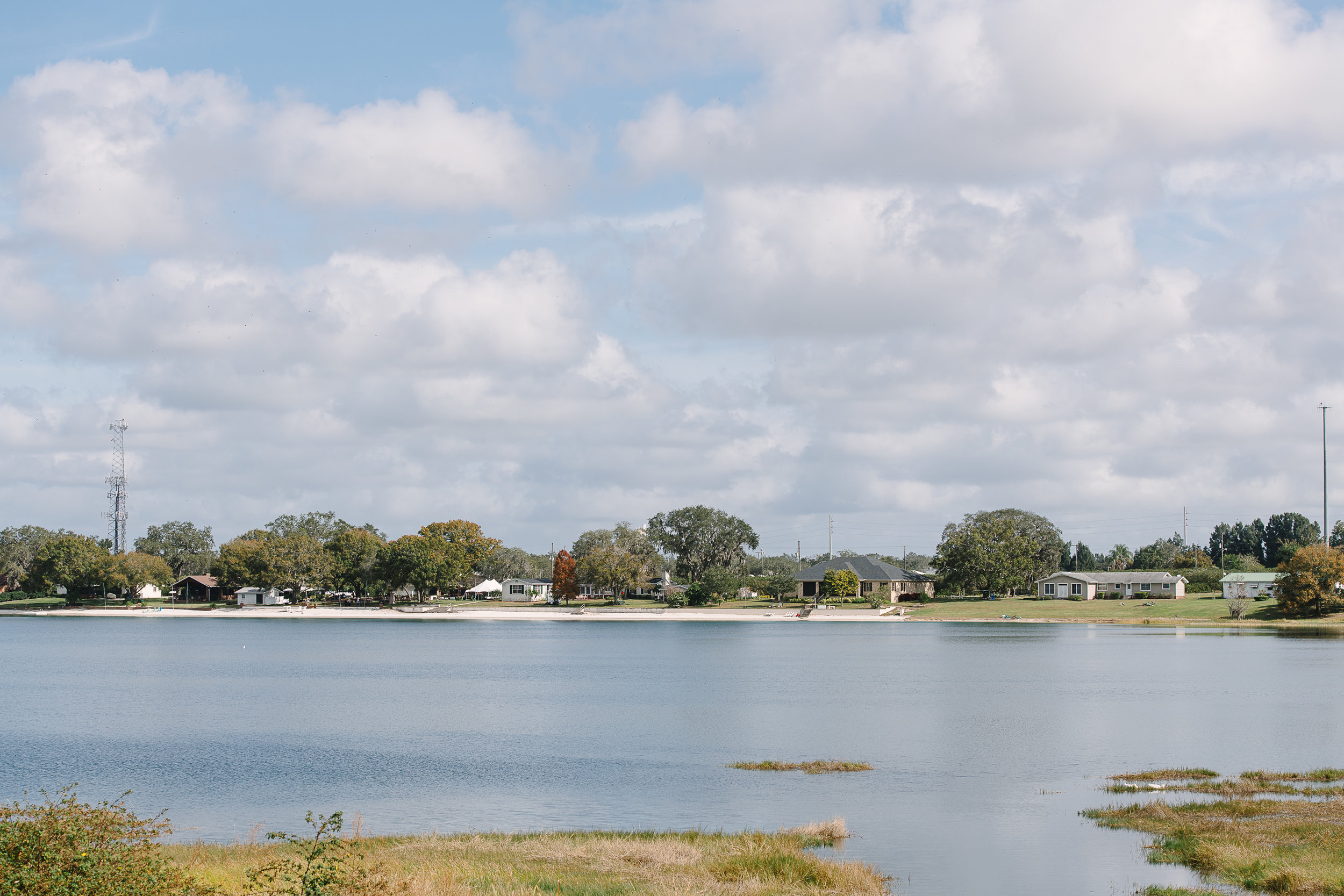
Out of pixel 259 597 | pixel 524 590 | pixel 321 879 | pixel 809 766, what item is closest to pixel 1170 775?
pixel 809 766

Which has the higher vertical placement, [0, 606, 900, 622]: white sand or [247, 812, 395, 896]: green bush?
[247, 812, 395, 896]: green bush

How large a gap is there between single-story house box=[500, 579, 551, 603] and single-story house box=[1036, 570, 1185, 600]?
79597 millimetres

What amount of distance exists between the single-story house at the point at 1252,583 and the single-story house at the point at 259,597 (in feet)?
455

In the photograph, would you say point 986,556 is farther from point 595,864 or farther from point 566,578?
point 595,864

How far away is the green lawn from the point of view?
13362cm

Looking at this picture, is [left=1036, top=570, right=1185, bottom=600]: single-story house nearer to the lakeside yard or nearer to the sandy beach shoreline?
the lakeside yard

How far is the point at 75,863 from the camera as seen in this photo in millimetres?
13406

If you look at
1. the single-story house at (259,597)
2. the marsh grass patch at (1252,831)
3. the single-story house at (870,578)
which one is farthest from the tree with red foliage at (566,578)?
the marsh grass patch at (1252,831)

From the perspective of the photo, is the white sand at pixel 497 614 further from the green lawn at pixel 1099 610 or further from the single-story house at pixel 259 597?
the green lawn at pixel 1099 610

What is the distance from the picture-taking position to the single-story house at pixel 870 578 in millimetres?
174375

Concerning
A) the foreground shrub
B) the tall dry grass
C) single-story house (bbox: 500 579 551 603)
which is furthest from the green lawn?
the foreground shrub

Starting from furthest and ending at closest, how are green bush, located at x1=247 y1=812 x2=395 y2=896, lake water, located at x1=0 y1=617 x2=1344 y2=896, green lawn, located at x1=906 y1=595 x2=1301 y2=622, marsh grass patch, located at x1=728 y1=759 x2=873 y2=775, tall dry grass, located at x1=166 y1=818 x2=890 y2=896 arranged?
green lawn, located at x1=906 y1=595 x2=1301 y2=622 → marsh grass patch, located at x1=728 y1=759 x2=873 y2=775 → lake water, located at x1=0 y1=617 x2=1344 y2=896 → tall dry grass, located at x1=166 y1=818 x2=890 y2=896 → green bush, located at x1=247 y1=812 x2=395 y2=896

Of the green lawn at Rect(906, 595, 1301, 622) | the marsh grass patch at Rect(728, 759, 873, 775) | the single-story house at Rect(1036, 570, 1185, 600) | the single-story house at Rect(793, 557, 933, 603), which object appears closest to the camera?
the marsh grass patch at Rect(728, 759, 873, 775)

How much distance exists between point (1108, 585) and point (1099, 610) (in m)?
29.4
